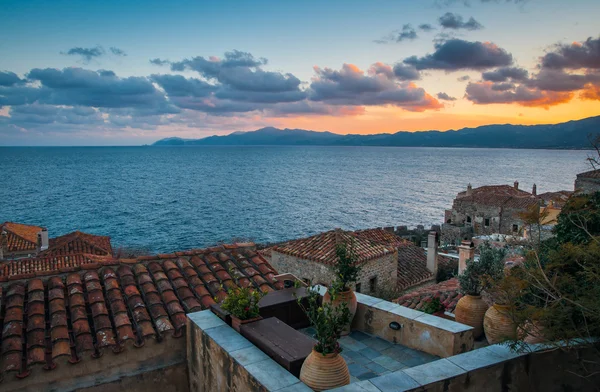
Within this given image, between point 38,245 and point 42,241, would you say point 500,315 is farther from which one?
point 38,245

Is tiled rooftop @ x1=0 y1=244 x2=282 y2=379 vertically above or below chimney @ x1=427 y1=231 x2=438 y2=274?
above

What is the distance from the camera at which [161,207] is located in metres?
79.1

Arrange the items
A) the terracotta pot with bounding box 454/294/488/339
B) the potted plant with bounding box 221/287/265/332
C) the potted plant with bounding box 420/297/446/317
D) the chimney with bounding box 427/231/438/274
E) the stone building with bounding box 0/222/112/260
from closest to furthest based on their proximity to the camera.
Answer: the potted plant with bounding box 221/287/265/332 → the terracotta pot with bounding box 454/294/488/339 → the potted plant with bounding box 420/297/446/317 → the chimney with bounding box 427/231/438/274 → the stone building with bounding box 0/222/112/260

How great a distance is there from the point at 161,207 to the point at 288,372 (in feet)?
259

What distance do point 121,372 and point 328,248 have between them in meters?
14.7

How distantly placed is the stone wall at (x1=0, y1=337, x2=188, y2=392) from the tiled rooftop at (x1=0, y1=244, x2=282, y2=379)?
0.11 meters

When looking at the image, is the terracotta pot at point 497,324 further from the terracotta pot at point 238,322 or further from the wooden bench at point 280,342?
the terracotta pot at point 238,322

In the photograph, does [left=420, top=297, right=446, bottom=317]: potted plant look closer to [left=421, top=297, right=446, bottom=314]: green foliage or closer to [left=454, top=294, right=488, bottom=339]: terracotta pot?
[left=421, top=297, right=446, bottom=314]: green foliage

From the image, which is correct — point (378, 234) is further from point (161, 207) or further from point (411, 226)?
point (161, 207)

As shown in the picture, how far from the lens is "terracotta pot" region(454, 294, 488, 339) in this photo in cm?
711

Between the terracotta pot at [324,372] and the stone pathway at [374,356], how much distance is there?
1241 mm

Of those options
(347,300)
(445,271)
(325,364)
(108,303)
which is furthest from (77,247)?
(325,364)

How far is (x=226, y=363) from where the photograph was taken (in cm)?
540

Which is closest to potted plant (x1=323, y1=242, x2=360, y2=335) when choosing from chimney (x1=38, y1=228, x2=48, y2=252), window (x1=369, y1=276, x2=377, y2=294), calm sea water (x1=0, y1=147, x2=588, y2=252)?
window (x1=369, y1=276, x2=377, y2=294)
